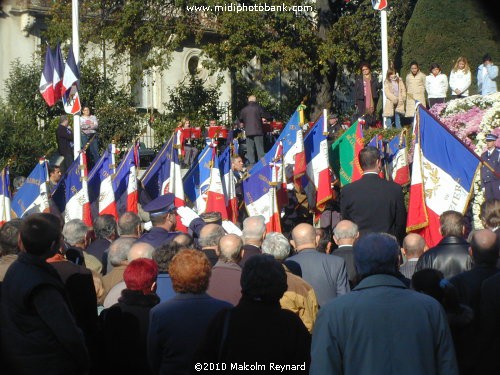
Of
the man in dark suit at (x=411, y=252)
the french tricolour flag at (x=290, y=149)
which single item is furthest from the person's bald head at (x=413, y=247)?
the french tricolour flag at (x=290, y=149)

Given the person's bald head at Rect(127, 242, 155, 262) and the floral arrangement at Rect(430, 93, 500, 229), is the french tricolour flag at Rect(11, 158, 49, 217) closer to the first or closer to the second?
the floral arrangement at Rect(430, 93, 500, 229)

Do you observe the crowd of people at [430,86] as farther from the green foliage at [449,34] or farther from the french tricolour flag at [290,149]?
the french tricolour flag at [290,149]

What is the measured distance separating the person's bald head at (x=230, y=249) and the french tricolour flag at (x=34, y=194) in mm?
6712

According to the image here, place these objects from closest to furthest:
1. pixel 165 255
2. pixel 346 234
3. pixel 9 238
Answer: pixel 9 238 → pixel 165 255 → pixel 346 234

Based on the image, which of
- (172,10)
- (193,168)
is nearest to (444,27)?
(172,10)

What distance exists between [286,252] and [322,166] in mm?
5305

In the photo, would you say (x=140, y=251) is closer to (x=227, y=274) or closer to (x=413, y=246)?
(x=227, y=274)

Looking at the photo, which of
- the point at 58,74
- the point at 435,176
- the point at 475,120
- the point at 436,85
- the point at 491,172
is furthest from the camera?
the point at 436,85

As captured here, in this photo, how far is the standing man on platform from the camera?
20.4 metres

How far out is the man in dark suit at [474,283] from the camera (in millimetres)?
5988

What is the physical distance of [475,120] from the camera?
1474cm

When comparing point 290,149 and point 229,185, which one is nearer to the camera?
point 290,149

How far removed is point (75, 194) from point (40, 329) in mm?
8356

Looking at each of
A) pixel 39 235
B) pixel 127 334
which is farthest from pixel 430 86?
pixel 39 235
